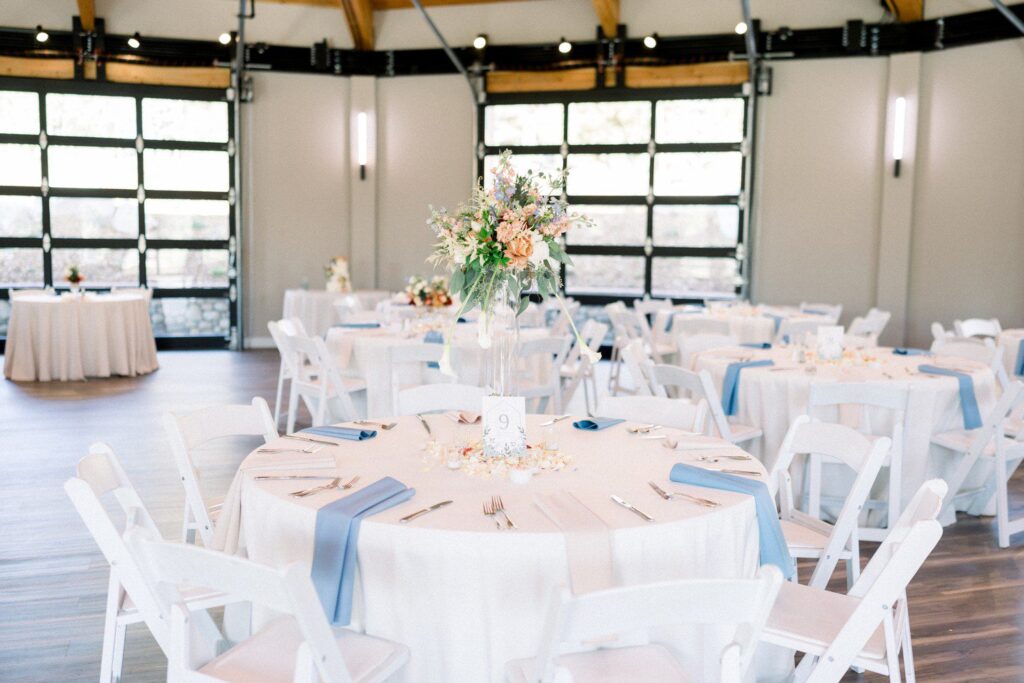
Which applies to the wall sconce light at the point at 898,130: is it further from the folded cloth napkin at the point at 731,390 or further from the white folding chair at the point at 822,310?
the folded cloth napkin at the point at 731,390

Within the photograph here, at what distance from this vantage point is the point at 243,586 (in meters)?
1.88

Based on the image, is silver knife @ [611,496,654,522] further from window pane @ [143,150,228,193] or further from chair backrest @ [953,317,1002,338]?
window pane @ [143,150,228,193]

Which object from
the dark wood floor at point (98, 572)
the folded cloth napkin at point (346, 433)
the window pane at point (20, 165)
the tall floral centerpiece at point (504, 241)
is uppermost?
the window pane at point (20, 165)

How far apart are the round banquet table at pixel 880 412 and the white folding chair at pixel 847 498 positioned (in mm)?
1352

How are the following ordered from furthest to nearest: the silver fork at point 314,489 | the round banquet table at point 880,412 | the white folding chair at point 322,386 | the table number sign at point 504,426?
the white folding chair at point 322,386
the round banquet table at point 880,412
the table number sign at point 504,426
the silver fork at point 314,489

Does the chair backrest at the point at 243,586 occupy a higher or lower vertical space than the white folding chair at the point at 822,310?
lower

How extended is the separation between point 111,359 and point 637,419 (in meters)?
7.39

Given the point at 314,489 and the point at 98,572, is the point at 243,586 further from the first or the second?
the point at 98,572

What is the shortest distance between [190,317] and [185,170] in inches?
73.4

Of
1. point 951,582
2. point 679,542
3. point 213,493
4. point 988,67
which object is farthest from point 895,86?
point 679,542

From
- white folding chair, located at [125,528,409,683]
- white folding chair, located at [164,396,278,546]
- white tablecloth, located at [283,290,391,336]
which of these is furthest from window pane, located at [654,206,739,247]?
white folding chair, located at [125,528,409,683]

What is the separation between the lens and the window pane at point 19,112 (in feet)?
37.0

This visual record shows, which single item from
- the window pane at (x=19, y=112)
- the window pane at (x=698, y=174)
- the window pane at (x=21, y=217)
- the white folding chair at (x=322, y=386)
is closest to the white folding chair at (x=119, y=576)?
the white folding chair at (x=322, y=386)

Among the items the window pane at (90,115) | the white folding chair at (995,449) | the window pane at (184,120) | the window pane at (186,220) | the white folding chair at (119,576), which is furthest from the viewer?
the window pane at (186,220)
